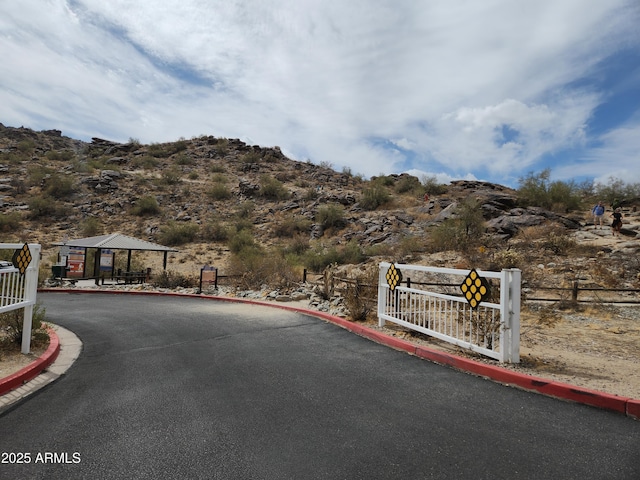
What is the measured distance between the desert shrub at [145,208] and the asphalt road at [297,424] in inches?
1355

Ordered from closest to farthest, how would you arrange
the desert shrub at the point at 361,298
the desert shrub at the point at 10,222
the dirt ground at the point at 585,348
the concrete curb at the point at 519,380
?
the concrete curb at the point at 519,380 < the dirt ground at the point at 585,348 < the desert shrub at the point at 361,298 < the desert shrub at the point at 10,222

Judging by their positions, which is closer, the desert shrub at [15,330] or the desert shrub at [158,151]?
the desert shrub at [15,330]

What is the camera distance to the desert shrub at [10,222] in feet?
102

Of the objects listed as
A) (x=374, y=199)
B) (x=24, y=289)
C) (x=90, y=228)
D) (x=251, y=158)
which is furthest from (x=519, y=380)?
Result: (x=251, y=158)

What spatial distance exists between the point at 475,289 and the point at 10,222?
38.1 m

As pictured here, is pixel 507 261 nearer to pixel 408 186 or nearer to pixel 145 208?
pixel 408 186

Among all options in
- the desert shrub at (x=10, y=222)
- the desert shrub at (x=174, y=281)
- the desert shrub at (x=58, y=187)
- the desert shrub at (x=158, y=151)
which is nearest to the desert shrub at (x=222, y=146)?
the desert shrub at (x=158, y=151)

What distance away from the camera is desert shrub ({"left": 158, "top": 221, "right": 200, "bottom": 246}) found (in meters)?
32.5

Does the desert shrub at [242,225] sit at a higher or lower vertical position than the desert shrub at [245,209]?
lower

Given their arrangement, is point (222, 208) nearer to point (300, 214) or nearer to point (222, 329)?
point (300, 214)

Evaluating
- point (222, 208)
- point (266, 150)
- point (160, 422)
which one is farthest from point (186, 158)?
point (160, 422)

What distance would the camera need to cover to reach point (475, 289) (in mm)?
6129

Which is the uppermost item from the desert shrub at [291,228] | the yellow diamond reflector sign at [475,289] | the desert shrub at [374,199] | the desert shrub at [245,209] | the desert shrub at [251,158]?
the desert shrub at [251,158]

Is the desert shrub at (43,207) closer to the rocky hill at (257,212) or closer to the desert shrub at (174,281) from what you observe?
the rocky hill at (257,212)
